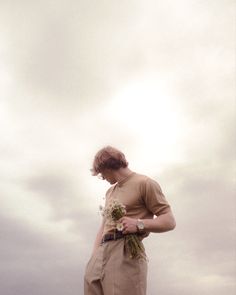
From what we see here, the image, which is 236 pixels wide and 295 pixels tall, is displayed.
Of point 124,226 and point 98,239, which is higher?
point 98,239

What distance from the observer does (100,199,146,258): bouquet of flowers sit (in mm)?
5266

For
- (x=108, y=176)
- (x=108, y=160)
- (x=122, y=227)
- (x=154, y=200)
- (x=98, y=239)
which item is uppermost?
(x=108, y=160)

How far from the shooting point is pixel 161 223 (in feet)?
17.7

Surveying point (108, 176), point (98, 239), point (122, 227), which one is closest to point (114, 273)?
point (122, 227)

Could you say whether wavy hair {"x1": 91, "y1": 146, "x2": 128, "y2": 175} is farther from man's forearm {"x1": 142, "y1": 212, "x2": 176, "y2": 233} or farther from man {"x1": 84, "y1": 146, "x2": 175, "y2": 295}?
man's forearm {"x1": 142, "y1": 212, "x2": 176, "y2": 233}

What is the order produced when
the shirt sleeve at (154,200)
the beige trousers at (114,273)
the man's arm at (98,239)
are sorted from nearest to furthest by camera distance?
the beige trousers at (114,273), the shirt sleeve at (154,200), the man's arm at (98,239)

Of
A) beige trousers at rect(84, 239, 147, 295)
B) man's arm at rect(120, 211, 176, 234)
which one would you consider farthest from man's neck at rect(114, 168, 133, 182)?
beige trousers at rect(84, 239, 147, 295)

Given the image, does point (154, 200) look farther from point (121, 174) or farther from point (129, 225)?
point (121, 174)

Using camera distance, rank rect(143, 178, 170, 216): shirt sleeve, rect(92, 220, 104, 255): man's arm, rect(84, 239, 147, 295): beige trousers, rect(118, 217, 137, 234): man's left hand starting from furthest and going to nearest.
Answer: rect(92, 220, 104, 255): man's arm < rect(143, 178, 170, 216): shirt sleeve < rect(118, 217, 137, 234): man's left hand < rect(84, 239, 147, 295): beige trousers

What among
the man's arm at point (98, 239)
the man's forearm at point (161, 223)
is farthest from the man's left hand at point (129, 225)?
the man's arm at point (98, 239)

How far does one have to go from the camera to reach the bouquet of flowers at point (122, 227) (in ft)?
17.3

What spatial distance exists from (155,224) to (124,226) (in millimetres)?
353

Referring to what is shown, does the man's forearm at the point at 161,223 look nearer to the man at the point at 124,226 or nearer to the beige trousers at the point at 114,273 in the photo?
the man at the point at 124,226

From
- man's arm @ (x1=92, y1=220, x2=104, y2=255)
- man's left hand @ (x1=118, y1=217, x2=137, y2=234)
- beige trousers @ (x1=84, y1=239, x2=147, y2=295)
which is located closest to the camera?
beige trousers @ (x1=84, y1=239, x2=147, y2=295)
